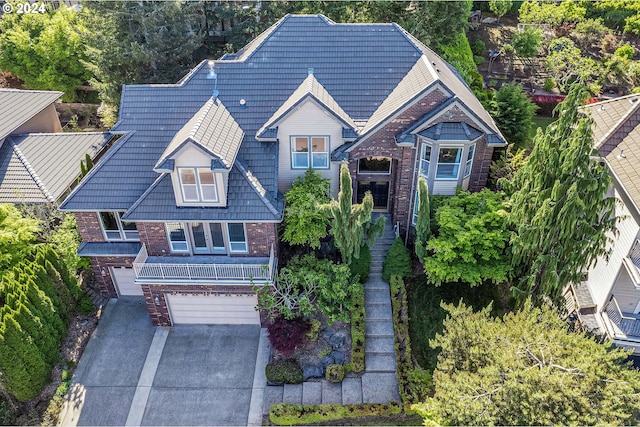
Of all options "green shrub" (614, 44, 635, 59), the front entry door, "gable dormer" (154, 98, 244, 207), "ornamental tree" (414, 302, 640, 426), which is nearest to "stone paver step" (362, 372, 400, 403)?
"ornamental tree" (414, 302, 640, 426)

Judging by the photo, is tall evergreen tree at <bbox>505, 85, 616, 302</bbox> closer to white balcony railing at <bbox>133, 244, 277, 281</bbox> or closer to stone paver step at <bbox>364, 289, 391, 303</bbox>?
stone paver step at <bbox>364, 289, 391, 303</bbox>

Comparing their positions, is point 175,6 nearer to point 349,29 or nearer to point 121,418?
point 349,29

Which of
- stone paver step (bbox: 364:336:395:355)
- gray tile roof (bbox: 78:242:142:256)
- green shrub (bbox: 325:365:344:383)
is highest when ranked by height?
gray tile roof (bbox: 78:242:142:256)

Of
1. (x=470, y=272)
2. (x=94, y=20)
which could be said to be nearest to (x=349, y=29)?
(x=470, y=272)

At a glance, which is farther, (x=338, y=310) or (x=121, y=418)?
(x=338, y=310)

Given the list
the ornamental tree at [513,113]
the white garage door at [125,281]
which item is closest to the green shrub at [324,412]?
the white garage door at [125,281]
